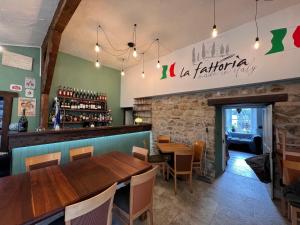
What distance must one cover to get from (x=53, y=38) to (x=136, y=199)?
10.5 ft

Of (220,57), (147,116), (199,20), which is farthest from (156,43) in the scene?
(147,116)

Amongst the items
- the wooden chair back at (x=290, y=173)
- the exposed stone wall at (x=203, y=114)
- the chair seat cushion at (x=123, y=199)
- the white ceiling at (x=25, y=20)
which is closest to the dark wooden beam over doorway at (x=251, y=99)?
the exposed stone wall at (x=203, y=114)

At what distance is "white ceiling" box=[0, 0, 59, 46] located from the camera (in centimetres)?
240

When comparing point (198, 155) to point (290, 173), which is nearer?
point (290, 173)

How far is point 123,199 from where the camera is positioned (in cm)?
183

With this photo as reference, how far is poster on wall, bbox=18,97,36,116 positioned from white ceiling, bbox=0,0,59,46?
144 centimetres

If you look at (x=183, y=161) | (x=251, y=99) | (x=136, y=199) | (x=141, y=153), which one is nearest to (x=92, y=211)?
(x=136, y=199)

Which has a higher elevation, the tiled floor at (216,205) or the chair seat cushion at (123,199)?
the chair seat cushion at (123,199)

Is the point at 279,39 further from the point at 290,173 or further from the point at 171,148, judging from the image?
the point at 171,148

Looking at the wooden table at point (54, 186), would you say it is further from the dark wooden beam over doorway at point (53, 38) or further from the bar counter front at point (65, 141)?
the dark wooden beam over doorway at point (53, 38)

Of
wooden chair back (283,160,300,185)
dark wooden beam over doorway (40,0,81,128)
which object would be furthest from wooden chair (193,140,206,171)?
dark wooden beam over doorway (40,0,81,128)

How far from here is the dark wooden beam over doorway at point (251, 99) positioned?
2748 mm

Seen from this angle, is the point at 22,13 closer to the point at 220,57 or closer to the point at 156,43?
the point at 156,43

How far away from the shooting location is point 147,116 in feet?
18.1
